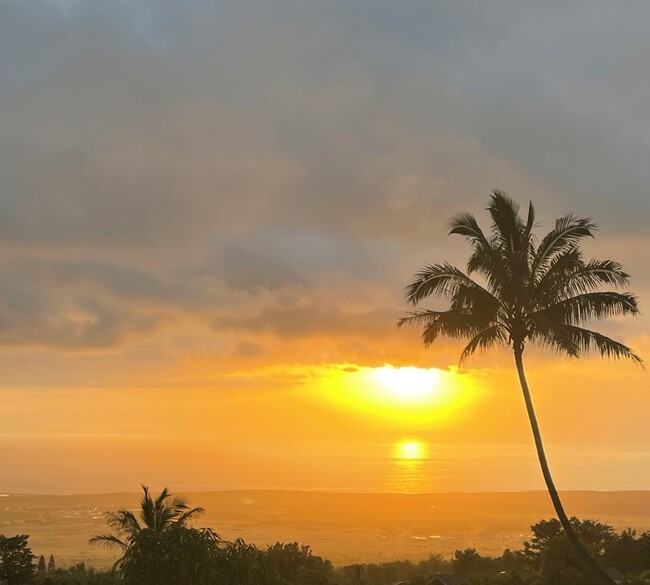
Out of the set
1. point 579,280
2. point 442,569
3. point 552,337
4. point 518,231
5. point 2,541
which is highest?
point 518,231

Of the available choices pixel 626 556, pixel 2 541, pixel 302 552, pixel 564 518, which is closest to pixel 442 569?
pixel 302 552

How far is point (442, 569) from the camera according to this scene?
299ft

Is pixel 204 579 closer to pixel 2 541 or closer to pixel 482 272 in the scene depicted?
pixel 482 272

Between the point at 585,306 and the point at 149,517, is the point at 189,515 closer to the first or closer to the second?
the point at 149,517

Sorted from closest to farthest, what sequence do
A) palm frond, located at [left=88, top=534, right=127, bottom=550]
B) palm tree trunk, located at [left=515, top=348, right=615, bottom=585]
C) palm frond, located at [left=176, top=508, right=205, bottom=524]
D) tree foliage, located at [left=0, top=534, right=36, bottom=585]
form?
palm tree trunk, located at [left=515, top=348, right=615, bottom=585] → palm frond, located at [left=88, top=534, right=127, bottom=550] → palm frond, located at [left=176, top=508, right=205, bottom=524] → tree foliage, located at [left=0, top=534, right=36, bottom=585]

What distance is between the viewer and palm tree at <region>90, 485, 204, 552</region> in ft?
111

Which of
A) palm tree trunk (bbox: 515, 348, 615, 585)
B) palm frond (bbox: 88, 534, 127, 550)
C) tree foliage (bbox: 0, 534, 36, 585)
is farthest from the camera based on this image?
tree foliage (bbox: 0, 534, 36, 585)

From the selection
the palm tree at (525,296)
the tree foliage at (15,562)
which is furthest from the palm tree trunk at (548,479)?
the tree foliage at (15,562)

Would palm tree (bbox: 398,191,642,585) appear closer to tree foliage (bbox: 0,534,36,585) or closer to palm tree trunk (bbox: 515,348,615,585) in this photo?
palm tree trunk (bbox: 515,348,615,585)

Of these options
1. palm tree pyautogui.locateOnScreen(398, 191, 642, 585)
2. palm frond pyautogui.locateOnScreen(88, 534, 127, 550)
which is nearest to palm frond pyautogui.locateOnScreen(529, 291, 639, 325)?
palm tree pyautogui.locateOnScreen(398, 191, 642, 585)

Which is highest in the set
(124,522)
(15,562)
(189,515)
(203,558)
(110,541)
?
(189,515)

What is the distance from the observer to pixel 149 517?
3544 cm

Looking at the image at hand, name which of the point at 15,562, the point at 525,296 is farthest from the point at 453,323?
the point at 15,562

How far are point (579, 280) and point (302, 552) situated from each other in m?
39.2
